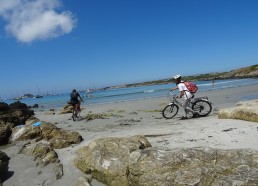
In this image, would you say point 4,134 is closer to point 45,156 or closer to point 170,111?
point 45,156

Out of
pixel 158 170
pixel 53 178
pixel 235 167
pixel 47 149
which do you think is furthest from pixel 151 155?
pixel 47 149

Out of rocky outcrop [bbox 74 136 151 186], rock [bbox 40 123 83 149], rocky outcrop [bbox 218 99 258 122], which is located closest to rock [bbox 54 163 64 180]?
rocky outcrop [bbox 74 136 151 186]

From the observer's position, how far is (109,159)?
6207 millimetres

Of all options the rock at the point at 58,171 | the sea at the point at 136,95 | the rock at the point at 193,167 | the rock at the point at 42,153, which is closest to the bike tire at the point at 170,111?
the rock at the point at 42,153

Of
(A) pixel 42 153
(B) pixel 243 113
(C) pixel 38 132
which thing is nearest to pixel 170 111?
(B) pixel 243 113

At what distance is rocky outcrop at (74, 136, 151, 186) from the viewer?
580 centimetres

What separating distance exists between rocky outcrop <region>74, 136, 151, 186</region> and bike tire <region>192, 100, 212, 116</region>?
6.90 meters

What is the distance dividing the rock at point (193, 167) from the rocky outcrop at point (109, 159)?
452mm

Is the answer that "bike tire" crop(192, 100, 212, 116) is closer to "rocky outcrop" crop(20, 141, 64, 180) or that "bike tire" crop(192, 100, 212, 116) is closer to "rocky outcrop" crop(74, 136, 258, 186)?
"rocky outcrop" crop(20, 141, 64, 180)

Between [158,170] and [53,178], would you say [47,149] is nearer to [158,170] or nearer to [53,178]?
[53,178]

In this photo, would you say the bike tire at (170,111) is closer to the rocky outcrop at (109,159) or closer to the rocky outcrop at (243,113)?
the rocky outcrop at (243,113)

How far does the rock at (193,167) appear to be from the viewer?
14.6ft

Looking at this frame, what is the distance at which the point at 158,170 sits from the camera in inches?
199

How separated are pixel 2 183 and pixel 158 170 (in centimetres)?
414
